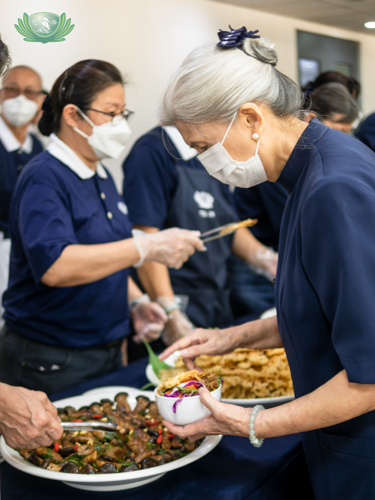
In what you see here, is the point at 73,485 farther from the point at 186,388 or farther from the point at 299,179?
the point at 299,179

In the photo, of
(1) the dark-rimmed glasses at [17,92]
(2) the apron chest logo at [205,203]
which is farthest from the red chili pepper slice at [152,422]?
(1) the dark-rimmed glasses at [17,92]

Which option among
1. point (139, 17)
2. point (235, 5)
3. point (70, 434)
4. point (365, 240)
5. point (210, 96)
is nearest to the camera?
point (365, 240)

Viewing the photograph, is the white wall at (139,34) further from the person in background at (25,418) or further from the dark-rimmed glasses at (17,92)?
the dark-rimmed glasses at (17,92)

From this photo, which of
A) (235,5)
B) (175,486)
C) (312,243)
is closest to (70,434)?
(175,486)

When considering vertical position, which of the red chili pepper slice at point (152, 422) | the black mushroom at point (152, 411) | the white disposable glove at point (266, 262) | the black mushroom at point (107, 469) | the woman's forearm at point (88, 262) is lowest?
the white disposable glove at point (266, 262)

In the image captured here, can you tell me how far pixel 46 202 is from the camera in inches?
62.1

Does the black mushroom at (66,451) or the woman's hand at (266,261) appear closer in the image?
the black mushroom at (66,451)

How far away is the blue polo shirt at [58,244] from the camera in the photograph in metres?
1.57

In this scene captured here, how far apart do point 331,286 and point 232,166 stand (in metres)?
0.36

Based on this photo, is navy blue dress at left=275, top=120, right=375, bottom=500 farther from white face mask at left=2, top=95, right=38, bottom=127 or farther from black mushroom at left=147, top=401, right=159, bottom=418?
white face mask at left=2, top=95, right=38, bottom=127

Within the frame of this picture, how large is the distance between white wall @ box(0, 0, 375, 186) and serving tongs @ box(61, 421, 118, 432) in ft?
2.35

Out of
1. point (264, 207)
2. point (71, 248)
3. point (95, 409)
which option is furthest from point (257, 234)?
point (95, 409)

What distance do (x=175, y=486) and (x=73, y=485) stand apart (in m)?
0.20

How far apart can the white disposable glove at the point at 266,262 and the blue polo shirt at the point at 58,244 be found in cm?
100
